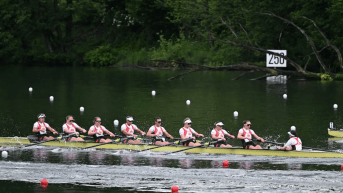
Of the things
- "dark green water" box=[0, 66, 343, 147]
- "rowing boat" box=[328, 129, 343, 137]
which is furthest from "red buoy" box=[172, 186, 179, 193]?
"rowing boat" box=[328, 129, 343, 137]

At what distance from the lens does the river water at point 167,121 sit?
16359mm

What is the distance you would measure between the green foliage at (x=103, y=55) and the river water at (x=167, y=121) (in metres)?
10.6

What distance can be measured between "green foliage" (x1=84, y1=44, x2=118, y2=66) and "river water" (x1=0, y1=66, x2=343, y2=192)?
416 inches

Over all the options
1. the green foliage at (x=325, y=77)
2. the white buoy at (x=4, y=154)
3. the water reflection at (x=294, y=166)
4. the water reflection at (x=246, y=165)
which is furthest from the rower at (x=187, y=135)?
the green foliage at (x=325, y=77)

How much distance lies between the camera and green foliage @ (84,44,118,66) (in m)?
66.8

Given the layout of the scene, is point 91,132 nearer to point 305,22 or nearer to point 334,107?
point 334,107

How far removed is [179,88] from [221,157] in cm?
2262

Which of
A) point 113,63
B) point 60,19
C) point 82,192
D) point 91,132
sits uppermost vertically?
point 60,19

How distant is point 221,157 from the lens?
19.7m

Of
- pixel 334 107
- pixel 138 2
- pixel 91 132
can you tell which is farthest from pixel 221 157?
pixel 138 2

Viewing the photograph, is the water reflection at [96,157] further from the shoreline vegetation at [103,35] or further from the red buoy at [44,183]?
the shoreline vegetation at [103,35]

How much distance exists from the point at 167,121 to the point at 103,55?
40.2 m

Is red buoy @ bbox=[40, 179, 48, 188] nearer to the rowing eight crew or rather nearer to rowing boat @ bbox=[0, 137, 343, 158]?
rowing boat @ bbox=[0, 137, 343, 158]

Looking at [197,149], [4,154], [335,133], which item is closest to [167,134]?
[197,149]
